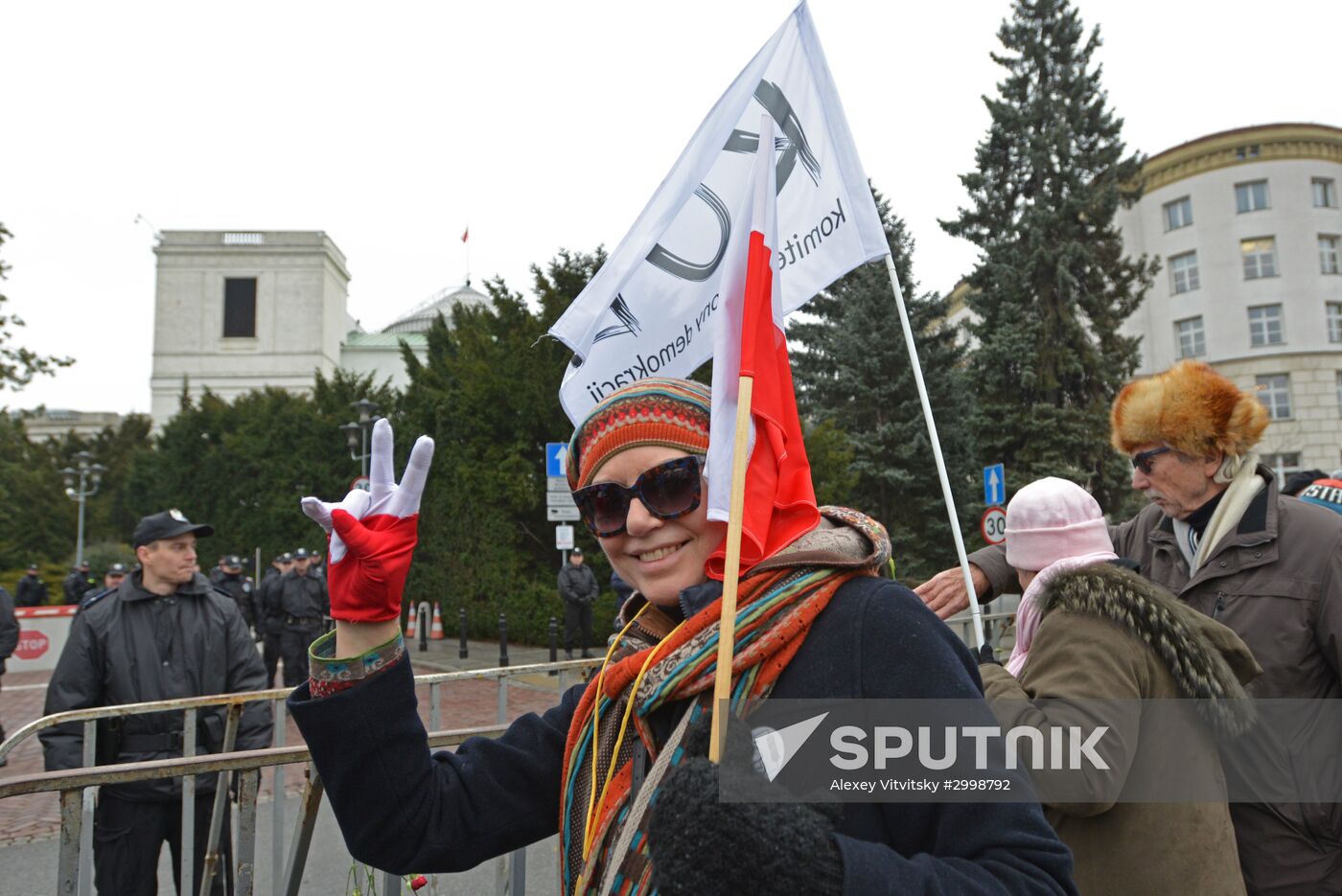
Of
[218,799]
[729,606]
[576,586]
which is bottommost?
[218,799]

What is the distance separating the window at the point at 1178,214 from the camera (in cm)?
4109

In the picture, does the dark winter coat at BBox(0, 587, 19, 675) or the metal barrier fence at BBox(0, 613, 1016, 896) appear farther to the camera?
the dark winter coat at BBox(0, 587, 19, 675)

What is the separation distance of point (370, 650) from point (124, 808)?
3.38 m

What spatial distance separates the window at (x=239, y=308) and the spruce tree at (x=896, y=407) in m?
48.5

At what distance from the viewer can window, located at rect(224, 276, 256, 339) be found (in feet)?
203

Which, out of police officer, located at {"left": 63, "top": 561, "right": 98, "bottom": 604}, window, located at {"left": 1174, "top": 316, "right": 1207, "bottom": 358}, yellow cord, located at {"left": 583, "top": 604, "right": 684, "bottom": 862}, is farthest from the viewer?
window, located at {"left": 1174, "top": 316, "right": 1207, "bottom": 358}

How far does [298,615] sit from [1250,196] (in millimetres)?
42548

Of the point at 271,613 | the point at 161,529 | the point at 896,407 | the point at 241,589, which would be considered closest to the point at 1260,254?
the point at 896,407

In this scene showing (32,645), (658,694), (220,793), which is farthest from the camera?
(32,645)

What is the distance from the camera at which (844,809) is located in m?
1.44

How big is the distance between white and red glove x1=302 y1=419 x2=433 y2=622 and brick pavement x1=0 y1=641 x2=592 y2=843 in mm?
5057

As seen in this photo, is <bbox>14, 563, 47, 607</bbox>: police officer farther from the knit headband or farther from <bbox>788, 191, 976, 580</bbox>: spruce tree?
the knit headband

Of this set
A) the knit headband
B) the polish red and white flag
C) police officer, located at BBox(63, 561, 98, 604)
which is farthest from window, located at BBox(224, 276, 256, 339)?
the polish red and white flag

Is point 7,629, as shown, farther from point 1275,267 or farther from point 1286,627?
point 1275,267
